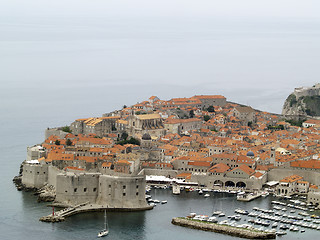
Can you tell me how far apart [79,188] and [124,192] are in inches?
92.2

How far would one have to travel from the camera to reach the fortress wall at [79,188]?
3797 centimetres

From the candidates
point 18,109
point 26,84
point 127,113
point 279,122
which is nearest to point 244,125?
point 279,122

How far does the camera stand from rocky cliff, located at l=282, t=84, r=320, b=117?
6644cm

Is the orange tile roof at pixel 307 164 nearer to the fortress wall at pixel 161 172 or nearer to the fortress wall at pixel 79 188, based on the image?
the fortress wall at pixel 161 172

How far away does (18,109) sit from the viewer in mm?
82375

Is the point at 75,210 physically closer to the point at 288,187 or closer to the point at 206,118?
the point at 288,187

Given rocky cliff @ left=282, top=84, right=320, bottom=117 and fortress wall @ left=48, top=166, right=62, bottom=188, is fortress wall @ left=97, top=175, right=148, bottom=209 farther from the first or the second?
rocky cliff @ left=282, top=84, right=320, bottom=117

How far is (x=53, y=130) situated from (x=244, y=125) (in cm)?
1438

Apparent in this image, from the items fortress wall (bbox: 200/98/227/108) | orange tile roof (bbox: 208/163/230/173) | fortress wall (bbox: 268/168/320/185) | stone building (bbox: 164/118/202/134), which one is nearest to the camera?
fortress wall (bbox: 268/168/320/185)

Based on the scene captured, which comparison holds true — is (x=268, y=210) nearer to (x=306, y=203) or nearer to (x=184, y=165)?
(x=306, y=203)

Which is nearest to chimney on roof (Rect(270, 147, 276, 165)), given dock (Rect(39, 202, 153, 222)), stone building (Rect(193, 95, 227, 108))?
dock (Rect(39, 202, 153, 222))

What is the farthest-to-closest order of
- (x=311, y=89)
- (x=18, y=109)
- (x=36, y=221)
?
Result: (x=18, y=109) < (x=311, y=89) < (x=36, y=221)

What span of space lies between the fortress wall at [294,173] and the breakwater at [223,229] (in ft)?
31.7

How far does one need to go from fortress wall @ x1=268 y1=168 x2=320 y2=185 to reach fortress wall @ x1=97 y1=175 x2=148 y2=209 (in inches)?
349
